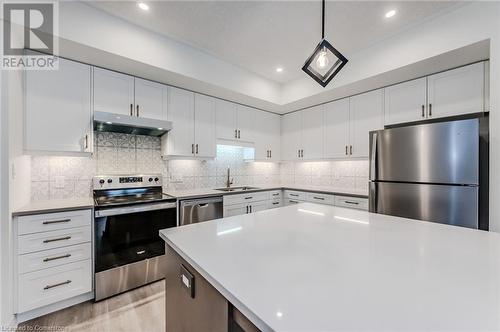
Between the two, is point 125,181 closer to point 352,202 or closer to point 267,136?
point 267,136

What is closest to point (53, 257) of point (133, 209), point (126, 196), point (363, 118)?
point (133, 209)

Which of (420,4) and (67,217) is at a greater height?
(420,4)

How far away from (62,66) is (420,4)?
3334 mm

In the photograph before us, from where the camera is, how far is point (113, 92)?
92.4 inches

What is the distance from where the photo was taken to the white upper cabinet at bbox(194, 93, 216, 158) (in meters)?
3.02

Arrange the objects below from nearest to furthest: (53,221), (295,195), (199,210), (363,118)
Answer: (53,221), (199,210), (363,118), (295,195)

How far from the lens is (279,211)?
1.70 metres

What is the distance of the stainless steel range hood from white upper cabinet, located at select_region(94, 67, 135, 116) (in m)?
0.16

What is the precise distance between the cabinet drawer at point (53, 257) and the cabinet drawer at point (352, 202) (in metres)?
2.88

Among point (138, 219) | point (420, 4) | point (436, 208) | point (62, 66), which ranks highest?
point (420, 4)

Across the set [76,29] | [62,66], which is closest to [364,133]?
[76,29]

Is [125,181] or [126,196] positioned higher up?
[125,181]

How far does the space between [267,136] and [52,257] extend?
320 centimetres

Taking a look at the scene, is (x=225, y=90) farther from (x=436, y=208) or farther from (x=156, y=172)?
(x=436, y=208)
